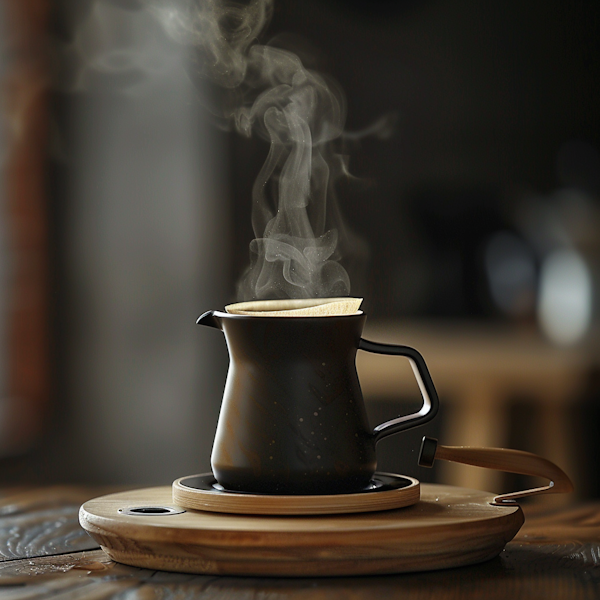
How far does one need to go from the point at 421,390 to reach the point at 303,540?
0.59 feet

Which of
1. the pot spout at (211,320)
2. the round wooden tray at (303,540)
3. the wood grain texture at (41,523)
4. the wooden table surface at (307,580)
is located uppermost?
the pot spout at (211,320)

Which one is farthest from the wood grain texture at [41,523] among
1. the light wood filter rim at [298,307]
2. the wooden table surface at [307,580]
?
the light wood filter rim at [298,307]

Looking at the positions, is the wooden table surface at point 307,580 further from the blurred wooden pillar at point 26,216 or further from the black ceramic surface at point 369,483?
the blurred wooden pillar at point 26,216

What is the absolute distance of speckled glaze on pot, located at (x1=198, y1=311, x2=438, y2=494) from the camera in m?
0.62

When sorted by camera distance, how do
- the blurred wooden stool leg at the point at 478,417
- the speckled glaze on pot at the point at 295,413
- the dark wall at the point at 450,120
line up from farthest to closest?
the dark wall at the point at 450,120 → the blurred wooden stool leg at the point at 478,417 → the speckled glaze on pot at the point at 295,413

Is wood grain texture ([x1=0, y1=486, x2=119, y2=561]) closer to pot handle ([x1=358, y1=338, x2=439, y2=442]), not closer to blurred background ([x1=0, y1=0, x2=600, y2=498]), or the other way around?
pot handle ([x1=358, y1=338, x2=439, y2=442])

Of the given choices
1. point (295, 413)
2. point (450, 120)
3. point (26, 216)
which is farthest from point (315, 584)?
point (450, 120)

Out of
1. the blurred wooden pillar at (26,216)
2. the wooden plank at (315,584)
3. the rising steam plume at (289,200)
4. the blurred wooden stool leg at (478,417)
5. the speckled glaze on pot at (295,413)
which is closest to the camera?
the wooden plank at (315,584)

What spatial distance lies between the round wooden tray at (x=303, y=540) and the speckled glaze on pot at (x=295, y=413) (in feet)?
0.12

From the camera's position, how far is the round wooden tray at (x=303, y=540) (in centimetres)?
53

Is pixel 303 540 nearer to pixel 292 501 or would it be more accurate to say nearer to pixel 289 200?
pixel 292 501

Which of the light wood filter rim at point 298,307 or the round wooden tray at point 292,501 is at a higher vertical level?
the light wood filter rim at point 298,307

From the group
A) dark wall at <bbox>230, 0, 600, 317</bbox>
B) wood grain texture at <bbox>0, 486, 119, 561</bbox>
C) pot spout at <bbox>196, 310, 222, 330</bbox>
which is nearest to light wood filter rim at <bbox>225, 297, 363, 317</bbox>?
pot spout at <bbox>196, 310, 222, 330</bbox>

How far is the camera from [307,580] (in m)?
0.53
